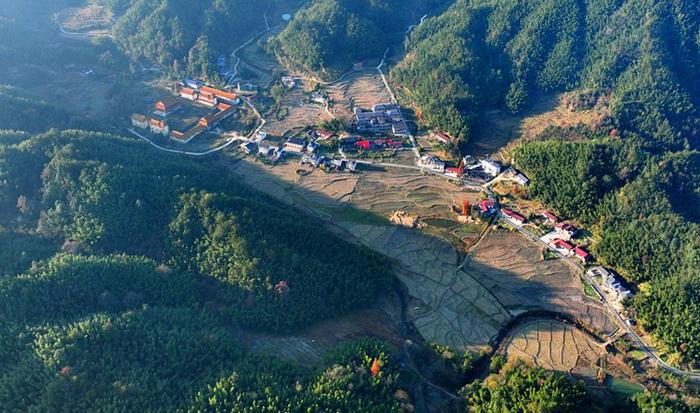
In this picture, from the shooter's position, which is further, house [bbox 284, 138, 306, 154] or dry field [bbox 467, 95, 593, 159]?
house [bbox 284, 138, 306, 154]

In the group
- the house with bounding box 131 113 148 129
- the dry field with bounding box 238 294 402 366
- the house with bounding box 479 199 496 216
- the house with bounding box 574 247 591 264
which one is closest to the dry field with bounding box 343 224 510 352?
the dry field with bounding box 238 294 402 366

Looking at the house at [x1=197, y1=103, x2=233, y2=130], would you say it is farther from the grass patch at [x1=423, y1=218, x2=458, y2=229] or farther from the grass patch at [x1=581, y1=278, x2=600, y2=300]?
the grass patch at [x1=581, y1=278, x2=600, y2=300]

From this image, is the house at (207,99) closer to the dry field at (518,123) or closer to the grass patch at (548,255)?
the dry field at (518,123)

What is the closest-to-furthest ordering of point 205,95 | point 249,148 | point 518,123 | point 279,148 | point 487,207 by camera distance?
1. point 487,207
2. point 279,148
3. point 249,148
4. point 518,123
5. point 205,95

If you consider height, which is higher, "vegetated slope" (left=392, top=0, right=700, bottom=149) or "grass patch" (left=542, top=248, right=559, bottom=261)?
"vegetated slope" (left=392, top=0, right=700, bottom=149)

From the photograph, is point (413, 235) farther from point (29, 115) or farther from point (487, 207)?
point (29, 115)

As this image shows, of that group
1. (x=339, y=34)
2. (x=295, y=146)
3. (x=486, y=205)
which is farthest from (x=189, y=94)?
(x=486, y=205)

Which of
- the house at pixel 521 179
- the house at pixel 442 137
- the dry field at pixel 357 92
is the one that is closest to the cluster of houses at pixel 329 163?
the dry field at pixel 357 92
